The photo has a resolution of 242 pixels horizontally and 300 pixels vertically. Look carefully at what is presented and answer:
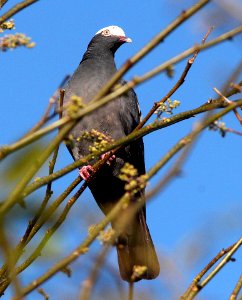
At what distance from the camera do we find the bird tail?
3737 mm

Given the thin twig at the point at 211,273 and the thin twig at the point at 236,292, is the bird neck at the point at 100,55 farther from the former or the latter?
the thin twig at the point at 236,292

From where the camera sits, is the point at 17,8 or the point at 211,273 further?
the point at 17,8

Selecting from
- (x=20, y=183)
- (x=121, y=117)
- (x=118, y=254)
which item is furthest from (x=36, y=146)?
(x=121, y=117)

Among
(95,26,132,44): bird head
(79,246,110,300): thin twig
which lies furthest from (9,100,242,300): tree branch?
(95,26,132,44): bird head

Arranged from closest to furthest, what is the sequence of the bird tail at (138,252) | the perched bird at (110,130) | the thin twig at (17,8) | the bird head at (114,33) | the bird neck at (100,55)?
the thin twig at (17,8), the bird tail at (138,252), the perched bird at (110,130), the bird neck at (100,55), the bird head at (114,33)

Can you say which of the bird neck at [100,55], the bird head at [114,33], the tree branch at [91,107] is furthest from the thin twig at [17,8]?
the bird head at [114,33]

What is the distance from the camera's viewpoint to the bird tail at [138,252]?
12.3 ft

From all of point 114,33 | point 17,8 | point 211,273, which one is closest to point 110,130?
point 114,33

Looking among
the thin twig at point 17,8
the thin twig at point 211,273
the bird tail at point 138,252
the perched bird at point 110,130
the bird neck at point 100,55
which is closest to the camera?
the thin twig at point 211,273

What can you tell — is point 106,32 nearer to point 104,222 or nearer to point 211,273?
point 211,273

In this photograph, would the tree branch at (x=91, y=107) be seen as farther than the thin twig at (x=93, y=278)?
Yes

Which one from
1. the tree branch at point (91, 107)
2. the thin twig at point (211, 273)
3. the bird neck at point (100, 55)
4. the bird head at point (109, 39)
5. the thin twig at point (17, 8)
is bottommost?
the thin twig at point (211, 273)

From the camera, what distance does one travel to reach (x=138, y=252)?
4.21 metres

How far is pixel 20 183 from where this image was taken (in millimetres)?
1323
